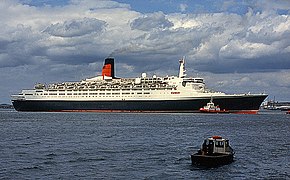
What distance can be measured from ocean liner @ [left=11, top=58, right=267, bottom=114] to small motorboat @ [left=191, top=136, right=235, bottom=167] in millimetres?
80088

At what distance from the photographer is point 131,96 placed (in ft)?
400

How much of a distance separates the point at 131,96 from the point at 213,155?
89.1 metres

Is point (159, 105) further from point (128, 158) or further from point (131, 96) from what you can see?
point (128, 158)

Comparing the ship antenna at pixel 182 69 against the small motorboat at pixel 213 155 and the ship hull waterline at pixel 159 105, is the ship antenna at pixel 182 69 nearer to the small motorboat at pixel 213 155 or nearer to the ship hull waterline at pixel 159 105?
the ship hull waterline at pixel 159 105

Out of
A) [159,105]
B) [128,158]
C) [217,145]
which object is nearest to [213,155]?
[217,145]

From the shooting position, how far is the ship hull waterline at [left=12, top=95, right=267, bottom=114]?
379ft

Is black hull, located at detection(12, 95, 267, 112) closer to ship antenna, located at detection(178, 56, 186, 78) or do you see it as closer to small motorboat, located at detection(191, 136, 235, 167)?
ship antenna, located at detection(178, 56, 186, 78)

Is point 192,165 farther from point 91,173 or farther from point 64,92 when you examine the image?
point 64,92

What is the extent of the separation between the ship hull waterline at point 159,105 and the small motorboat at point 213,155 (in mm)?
80463

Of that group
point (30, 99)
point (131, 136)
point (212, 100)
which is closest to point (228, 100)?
point (212, 100)

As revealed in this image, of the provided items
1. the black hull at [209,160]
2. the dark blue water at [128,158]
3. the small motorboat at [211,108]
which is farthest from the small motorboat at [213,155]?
the small motorboat at [211,108]

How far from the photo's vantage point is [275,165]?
111ft

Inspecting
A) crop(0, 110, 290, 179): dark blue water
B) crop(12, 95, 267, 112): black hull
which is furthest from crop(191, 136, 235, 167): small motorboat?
crop(12, 95, 267, 112): black hull

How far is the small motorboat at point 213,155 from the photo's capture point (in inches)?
1265
